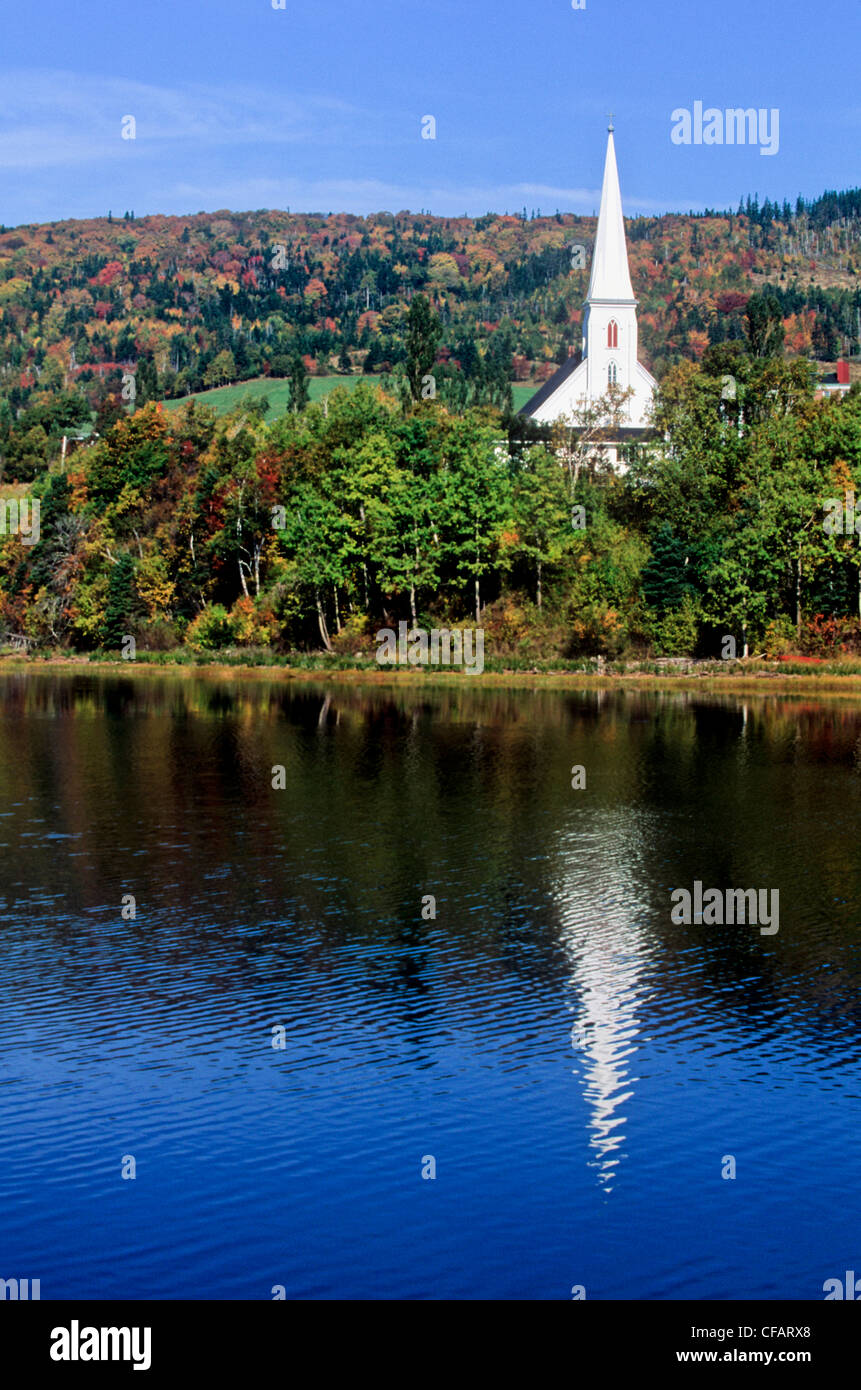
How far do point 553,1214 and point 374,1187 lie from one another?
5.92 feet

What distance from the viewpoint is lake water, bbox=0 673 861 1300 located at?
1326 centimetres

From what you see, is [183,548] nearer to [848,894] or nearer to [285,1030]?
[848,894]

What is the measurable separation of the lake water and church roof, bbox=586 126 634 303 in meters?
93.9

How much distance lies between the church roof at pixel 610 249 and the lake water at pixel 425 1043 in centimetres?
9386

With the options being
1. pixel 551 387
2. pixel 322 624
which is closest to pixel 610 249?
pixel 551 387

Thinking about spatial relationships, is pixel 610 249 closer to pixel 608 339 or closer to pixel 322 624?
pixel 608 339

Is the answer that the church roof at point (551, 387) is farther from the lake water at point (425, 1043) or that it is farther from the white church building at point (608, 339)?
the lake water at point (425, 1043)

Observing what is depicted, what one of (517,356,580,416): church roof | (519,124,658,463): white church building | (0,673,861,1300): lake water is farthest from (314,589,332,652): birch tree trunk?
(517,356,580,416): church roof

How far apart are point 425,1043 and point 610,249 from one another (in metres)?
125

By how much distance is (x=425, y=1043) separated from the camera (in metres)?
18.6

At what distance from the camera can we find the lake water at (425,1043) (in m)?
13.3

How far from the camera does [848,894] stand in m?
27.5

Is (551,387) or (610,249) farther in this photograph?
(551,387)
